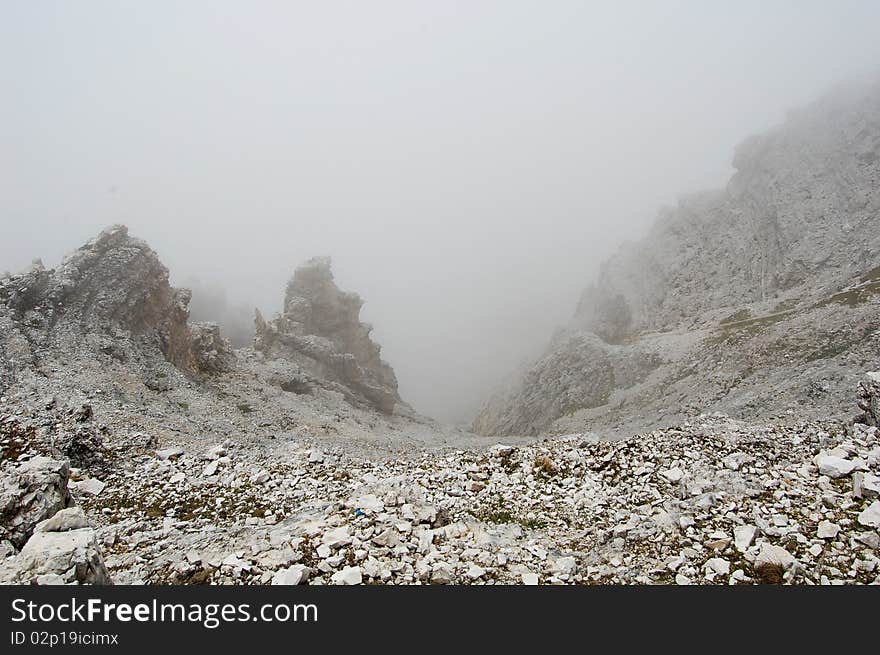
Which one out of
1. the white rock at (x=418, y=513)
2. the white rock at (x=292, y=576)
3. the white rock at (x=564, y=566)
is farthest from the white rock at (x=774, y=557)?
the white rock at (x=292, y=576)

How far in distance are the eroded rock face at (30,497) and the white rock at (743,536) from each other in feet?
61.1

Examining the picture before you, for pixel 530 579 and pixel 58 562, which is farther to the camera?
pixel 530 579

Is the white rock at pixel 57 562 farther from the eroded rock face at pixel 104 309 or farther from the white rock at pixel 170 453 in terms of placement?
the eroded rock face at pixel 104 309

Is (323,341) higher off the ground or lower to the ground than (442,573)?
higher

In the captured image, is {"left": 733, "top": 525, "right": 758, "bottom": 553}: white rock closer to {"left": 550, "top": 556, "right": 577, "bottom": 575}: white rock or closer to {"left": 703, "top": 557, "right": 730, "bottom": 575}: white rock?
{"left": 703, "top": 557, "right": 730, "bottom": 575}: white rock

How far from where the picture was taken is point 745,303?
68.1m

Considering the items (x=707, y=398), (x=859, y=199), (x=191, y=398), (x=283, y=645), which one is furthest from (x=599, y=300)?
(x=283, y=645)

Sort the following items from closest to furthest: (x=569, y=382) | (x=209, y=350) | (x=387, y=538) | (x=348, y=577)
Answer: (x=348, y=577) < (x=387, y=538) < (x=209, y=350) < (x=569, y=382)

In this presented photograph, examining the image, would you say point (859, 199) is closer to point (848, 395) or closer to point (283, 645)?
point (848, 395)

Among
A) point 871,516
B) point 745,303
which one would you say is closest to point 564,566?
point 871,516

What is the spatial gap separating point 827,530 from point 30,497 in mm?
21339

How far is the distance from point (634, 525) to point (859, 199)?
270 ft

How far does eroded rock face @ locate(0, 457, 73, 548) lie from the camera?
40.0 ft

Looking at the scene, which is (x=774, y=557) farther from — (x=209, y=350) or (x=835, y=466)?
(x=209, y=350)
